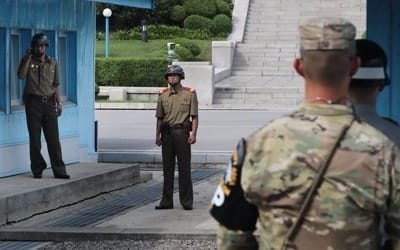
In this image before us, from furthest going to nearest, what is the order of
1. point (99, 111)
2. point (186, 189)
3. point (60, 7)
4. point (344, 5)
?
point (344, 5) → point (99, 111) → point (60, 7) → point (186, 189)

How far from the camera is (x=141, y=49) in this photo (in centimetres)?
4041

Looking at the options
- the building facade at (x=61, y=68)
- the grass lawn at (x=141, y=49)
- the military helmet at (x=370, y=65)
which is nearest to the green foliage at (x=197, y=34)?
the grass lawn at (x=141, y=49)

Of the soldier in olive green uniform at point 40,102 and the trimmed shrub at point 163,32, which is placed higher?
the trimmed shrub at point 163,32

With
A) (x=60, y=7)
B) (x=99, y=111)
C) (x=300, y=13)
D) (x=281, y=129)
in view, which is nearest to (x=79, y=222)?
(x=60, y=7)

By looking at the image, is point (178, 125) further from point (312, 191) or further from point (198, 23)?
point (198, 23)

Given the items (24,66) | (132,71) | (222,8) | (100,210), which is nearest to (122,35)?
(222,8)

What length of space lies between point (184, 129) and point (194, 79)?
20.2m

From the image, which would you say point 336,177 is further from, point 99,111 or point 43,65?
point 99,111

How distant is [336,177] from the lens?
3.34 metres

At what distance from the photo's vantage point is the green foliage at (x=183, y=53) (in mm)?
36844

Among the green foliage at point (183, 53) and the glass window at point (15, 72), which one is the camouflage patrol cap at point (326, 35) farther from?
the green foliage at point (183, 53)

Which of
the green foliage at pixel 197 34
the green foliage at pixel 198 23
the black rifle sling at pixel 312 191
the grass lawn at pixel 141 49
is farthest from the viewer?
the green foliage at pixel 198 23

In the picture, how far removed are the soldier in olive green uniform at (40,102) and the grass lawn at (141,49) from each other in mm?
24342

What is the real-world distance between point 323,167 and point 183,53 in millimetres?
33719
